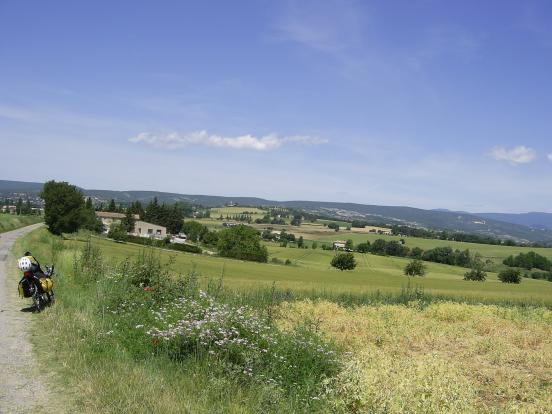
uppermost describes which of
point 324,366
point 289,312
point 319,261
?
point 324,366

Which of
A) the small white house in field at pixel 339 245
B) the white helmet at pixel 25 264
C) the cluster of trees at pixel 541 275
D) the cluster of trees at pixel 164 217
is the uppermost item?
the white helmet at pixel 25 264

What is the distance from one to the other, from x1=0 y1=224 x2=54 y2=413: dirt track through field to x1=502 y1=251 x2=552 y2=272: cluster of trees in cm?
11455

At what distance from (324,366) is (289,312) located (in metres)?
9.28

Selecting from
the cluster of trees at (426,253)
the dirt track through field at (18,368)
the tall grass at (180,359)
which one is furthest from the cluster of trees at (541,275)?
the dirt track through field at (18,368)

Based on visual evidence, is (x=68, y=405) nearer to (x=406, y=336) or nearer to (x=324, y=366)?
(x=324, y=366)

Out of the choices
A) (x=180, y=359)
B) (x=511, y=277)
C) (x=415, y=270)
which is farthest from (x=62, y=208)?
(x=180, y=359)

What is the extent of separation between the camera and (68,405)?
251 inches

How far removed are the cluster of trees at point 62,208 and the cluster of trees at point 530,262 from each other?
90.7 meters

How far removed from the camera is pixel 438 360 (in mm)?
10445

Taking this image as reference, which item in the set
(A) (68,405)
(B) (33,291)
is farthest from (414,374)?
(B) (33,291)

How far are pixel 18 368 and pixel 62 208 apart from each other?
72.1 m

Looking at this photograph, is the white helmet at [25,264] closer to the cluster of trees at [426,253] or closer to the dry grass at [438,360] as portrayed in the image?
the dry grass at [438,360]

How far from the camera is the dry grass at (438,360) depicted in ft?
25.1

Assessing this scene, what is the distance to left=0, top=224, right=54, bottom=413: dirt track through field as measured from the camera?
6.38 m
